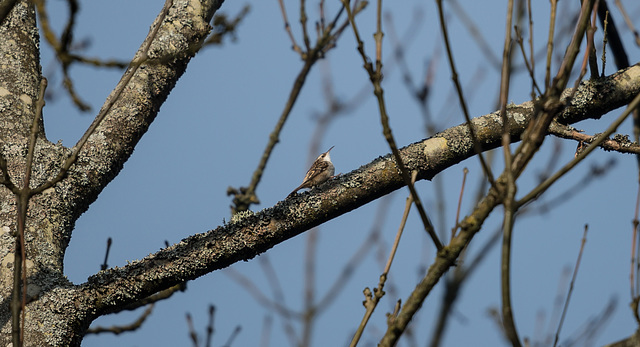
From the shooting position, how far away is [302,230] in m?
2.66

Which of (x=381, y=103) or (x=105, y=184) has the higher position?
(x=105, y=184)

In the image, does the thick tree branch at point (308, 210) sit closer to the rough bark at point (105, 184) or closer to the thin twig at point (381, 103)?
the rough bark at point (105, 184)

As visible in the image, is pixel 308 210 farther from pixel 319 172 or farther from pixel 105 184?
pixel 319 172

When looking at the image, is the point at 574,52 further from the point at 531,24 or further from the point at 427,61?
the point at 427,61

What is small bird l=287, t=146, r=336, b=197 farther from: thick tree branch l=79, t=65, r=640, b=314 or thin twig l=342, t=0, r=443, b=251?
thin twig l=342, t=0, r=443, b=251

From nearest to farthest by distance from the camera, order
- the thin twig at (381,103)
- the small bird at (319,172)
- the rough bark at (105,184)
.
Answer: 1. the thin twig at (381,103)
2. the rough bark at (105,184)
3. the small bird at (319,172)

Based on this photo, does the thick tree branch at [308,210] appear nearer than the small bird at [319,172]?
Yes

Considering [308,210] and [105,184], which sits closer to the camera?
[308,210]

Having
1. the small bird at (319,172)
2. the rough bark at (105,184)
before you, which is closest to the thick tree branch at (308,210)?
the rough bark at (105,184)

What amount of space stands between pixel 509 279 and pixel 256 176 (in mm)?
4398

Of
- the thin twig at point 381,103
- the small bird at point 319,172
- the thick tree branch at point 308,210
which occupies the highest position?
the small bird at point 319,172

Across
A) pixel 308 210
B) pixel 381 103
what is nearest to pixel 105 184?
pixel 308 210

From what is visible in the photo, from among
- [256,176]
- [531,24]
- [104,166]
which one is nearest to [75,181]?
[104,166]

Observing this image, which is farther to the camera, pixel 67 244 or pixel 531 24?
pixel 67 244
